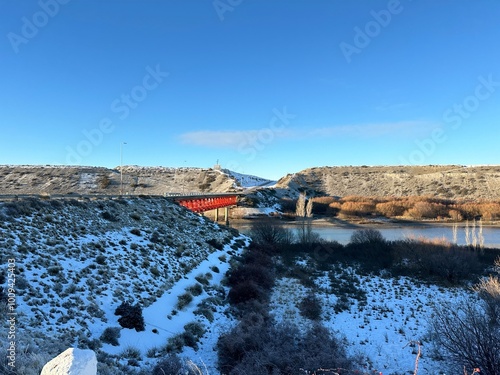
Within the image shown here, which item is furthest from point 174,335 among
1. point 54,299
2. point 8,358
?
point 8,358

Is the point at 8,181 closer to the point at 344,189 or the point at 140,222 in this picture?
the point at 140,222

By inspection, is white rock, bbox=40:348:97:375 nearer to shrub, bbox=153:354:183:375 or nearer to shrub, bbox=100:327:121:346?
shrub, bbox=153:354:183:375

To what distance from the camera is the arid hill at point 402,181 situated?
89550 mm

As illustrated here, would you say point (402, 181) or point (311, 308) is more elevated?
point (402, 181)

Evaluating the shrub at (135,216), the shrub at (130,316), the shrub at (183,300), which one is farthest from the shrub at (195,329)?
the shrub at (135,216)

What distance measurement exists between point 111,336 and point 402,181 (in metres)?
108

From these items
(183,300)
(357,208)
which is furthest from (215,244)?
(357,208)

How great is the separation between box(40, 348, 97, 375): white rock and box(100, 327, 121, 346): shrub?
8.19 meters

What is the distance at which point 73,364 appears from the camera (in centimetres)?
320

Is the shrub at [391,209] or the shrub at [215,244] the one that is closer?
the shrub at [215,244]

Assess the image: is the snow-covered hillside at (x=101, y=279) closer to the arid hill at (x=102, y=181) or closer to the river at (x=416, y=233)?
the river at (x=416, y=233)

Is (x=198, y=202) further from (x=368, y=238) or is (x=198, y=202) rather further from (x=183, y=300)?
(x=183, y=300)

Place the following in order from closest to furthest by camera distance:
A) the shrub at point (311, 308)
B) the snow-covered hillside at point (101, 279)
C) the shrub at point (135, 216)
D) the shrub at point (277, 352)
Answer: the shrub at point (277, 352), the snow-covered hillside at point (101, 279), the shrub at point (311, 308), the shrub at point (135, 216)

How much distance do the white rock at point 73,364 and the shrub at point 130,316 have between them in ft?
30.4
